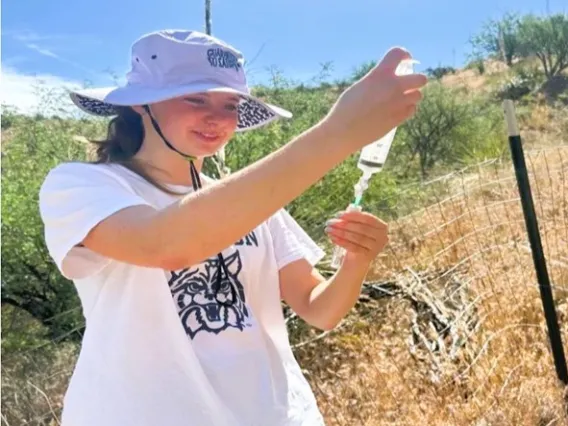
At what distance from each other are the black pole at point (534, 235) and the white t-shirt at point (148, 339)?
1582 millimetres

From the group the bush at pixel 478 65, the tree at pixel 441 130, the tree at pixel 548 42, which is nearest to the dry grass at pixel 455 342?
the tree at pixel 441 130

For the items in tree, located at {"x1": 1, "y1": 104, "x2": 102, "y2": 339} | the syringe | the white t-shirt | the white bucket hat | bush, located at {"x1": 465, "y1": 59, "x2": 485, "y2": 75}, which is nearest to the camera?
the white t-shirt

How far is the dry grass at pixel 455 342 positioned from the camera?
8.77 ft

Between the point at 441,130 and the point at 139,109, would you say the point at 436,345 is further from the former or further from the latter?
the point at 441,130

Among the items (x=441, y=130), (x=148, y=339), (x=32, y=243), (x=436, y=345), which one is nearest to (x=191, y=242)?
(x=148, y=339)

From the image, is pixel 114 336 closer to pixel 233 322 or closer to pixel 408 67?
pixel 233 322

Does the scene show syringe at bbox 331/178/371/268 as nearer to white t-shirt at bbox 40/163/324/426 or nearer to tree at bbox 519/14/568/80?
white t-shirt at bbox 40/163/324/426

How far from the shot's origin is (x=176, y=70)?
117 centimetres

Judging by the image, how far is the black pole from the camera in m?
2.52

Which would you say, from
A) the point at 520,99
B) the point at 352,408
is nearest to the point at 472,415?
the point at 352,408

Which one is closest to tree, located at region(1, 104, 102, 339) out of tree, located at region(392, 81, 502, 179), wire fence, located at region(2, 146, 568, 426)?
wire fence, located at region(2, 146, 568, 426)

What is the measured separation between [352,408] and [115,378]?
1947mm

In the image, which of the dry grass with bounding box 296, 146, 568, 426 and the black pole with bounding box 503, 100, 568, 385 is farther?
the dry grass with bounding box 296, 146, 568, 426

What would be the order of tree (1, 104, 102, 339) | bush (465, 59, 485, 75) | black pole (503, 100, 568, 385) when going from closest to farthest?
black pole (503, 100, 568, 385), tree (1, 104, 102, 339), bush (465, 59, 485, 75)
